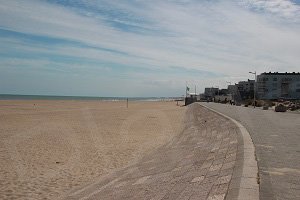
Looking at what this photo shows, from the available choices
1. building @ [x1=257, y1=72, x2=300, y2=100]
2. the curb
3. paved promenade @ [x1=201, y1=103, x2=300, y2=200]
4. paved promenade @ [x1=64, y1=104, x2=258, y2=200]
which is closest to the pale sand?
paved promenade @ [x1=64, y1=104, x2=258, y2=200]

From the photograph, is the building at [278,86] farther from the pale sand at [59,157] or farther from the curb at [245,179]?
the curb at [245,179]

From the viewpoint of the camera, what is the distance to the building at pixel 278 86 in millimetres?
131163

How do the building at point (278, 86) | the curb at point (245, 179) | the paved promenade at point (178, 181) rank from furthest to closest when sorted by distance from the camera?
the building at point (278, 86)
the paved promenade at point (178, 181)
the curb at point (245, 179)

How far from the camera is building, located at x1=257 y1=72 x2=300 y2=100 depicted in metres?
131

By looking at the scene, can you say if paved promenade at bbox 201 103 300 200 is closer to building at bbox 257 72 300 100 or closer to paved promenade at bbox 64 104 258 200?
paved promenade at bbox 64 104 258 200

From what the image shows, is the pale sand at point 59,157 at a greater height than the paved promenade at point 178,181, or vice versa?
the paved promenade at point 178,181

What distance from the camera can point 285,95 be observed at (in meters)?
132

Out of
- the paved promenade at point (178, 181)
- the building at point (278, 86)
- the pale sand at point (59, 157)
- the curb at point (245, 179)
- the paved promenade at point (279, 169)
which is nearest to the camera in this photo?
the curb at point (245, 179)

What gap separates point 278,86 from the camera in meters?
143

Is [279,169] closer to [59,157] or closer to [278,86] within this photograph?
[59,157]

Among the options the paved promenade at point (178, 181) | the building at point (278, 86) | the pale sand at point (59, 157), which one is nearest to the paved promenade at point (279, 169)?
the paved promenade at point (178, 181)

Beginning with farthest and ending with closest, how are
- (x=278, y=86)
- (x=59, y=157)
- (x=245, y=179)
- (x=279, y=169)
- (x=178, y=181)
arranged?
(x=278, y=86)
(x=59, y=157)
(x=178, y=181)
(x=279, y=169)
(x=245, y=179)

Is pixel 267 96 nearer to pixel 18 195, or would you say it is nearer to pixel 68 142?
pixel 68 142

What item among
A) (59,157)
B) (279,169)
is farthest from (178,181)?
(59,157)
